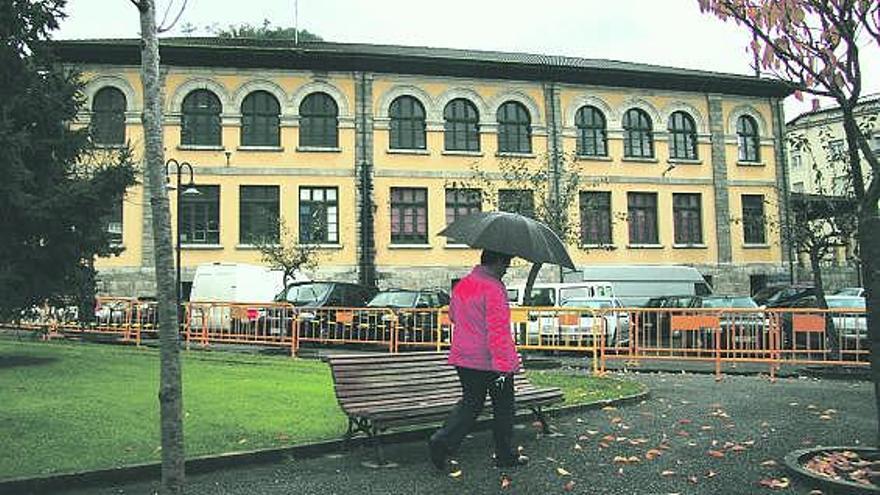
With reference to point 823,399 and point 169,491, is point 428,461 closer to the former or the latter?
point 169,491

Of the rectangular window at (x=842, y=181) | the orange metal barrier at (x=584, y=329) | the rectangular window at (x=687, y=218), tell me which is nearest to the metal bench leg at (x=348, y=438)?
the orange metal barrier at (x=584, y=329)

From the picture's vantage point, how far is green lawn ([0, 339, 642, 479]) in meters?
6.89

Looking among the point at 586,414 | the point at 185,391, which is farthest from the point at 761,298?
the point at 185,391

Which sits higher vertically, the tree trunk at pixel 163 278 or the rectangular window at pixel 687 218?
the rectangular window at pixel 687 218

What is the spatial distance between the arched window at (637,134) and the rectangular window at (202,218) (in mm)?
18450

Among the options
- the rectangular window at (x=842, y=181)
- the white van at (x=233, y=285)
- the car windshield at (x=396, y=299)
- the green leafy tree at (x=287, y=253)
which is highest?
the rectangular window at (x=842, y=181)

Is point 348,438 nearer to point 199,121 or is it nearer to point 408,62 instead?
point 199,121

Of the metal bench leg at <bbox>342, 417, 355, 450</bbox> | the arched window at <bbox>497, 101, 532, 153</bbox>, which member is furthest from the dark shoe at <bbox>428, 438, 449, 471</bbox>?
the arched window at <bbox>497, 101, 532, 153</bbox>

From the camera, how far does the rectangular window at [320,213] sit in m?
32.8

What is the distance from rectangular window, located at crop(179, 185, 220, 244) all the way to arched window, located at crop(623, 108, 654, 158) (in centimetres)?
1845

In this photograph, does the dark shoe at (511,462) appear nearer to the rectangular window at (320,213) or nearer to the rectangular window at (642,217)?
the rectangular window at (320,213)

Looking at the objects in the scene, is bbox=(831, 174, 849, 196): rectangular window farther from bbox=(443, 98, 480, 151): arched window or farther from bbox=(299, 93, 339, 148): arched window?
bbox=(299, 93, 339, 148): arched window

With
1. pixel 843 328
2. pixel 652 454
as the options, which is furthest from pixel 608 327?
pixel 652 454

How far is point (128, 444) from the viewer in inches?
279
